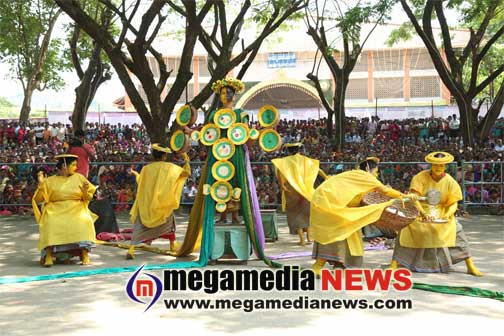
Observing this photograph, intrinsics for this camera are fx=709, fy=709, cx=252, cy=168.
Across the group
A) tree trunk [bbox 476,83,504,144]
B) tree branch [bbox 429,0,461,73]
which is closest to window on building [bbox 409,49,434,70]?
tree trunk [bbox 476,83,504,144]

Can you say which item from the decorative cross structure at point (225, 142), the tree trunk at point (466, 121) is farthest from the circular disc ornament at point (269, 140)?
the tree trunk at point (466, 121)

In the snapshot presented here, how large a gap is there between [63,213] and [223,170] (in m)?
2.28

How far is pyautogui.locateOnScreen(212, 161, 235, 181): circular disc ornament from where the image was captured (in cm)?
946

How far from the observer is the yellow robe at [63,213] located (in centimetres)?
962

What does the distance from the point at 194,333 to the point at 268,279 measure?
90.5 inches

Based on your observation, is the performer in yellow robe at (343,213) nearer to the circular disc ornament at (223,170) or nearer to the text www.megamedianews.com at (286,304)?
the text www.megamedianews.com at (286,304)

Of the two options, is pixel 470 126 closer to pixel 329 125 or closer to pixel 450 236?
pixel 329 125

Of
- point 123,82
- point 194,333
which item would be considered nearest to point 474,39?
point 123,82

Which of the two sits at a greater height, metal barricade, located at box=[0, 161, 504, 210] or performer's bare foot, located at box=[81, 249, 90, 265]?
metal barricade, located at box=[0, 161, 504, 210]

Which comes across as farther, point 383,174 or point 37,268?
point 383,174

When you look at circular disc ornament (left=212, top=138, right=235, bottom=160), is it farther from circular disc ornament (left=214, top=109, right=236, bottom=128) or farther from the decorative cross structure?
circular disc ornament (left=214, top=109, right=236, bottom=128)

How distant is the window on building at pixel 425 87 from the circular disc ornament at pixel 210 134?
3781cm

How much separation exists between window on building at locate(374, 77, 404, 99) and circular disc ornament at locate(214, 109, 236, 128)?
37.9 meters

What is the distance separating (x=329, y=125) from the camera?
2377 cm
